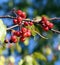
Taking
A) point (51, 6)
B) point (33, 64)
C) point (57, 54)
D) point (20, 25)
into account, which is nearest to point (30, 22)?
point (20, 25)

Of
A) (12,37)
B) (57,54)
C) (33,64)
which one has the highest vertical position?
(12,37)

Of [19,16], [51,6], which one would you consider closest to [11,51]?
[19,16]

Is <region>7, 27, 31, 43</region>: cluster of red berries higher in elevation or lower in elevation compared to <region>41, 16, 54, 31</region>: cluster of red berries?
lower

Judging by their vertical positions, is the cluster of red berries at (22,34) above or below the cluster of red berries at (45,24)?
below

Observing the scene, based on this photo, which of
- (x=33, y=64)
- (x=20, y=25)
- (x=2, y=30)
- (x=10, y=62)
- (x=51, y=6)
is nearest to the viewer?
(x=2, y=30)

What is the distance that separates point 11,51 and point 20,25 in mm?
2038

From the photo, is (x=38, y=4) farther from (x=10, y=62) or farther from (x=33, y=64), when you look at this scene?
(x=33, y=64)

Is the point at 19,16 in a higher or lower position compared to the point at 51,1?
higher

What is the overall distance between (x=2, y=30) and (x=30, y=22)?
0.20m

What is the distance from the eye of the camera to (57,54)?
4.88 meters

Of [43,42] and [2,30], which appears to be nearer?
[2,30]

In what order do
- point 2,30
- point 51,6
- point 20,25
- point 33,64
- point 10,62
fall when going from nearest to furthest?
point 2,30
point 20,25
point 33,64
point 10,62
point 51,6

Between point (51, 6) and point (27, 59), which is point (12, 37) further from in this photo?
point (51, 6)

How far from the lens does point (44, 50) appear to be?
4.93 metres
